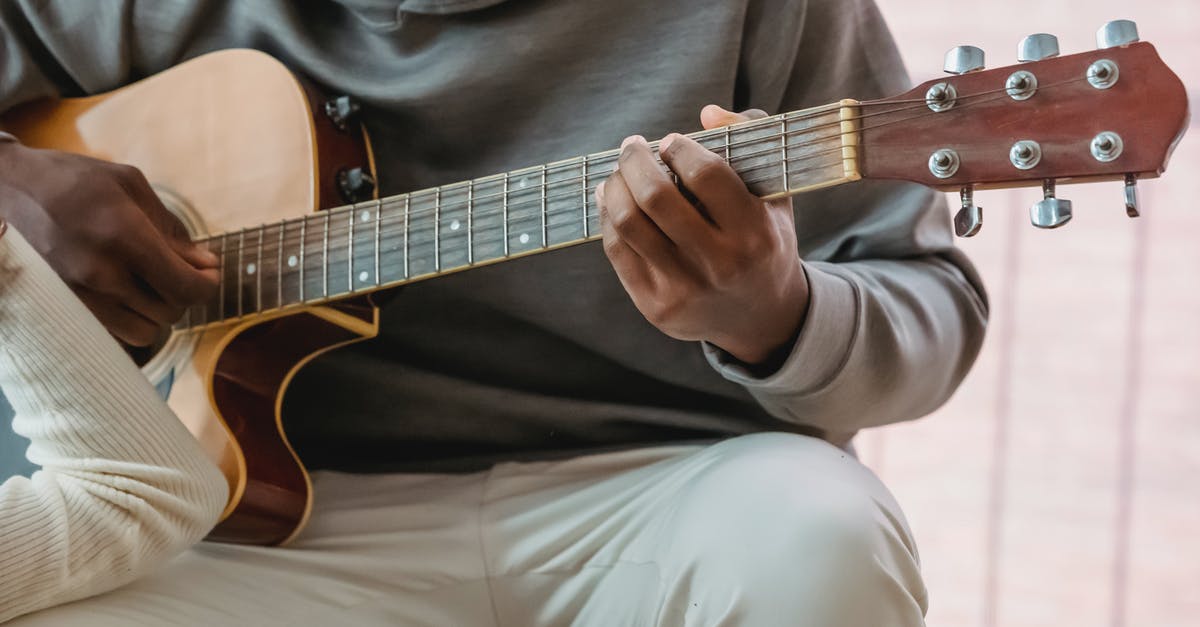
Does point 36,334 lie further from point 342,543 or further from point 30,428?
point 342,543

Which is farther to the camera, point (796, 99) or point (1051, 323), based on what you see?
point (1051, 323)

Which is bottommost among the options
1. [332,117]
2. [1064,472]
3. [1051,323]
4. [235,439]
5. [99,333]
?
[1064,472]

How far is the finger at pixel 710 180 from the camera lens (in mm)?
692

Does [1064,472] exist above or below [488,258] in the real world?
below

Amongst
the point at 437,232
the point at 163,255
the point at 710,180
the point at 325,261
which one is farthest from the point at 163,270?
the point at 710,180

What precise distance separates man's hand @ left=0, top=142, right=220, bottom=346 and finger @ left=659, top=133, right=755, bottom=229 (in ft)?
1.43

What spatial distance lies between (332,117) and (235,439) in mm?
277

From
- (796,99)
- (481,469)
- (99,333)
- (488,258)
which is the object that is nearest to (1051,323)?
(796,99)

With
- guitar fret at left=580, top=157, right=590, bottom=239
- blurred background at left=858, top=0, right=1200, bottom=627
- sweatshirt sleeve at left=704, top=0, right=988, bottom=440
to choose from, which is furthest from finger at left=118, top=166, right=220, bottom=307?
blurred background at left=858, top=0, right=1200, bottom=627

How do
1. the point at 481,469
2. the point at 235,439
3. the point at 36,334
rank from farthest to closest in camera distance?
the point at 481,469 → the point at 235,439 → the point at 36,334

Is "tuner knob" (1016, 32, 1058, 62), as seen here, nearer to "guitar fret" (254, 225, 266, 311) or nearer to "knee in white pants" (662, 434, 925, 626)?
"knee in white pants" (662, 434, 925, 626)

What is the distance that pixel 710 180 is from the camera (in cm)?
69

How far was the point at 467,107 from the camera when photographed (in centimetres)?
100

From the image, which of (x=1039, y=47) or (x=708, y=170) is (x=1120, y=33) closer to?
(x=1039, y=47)
